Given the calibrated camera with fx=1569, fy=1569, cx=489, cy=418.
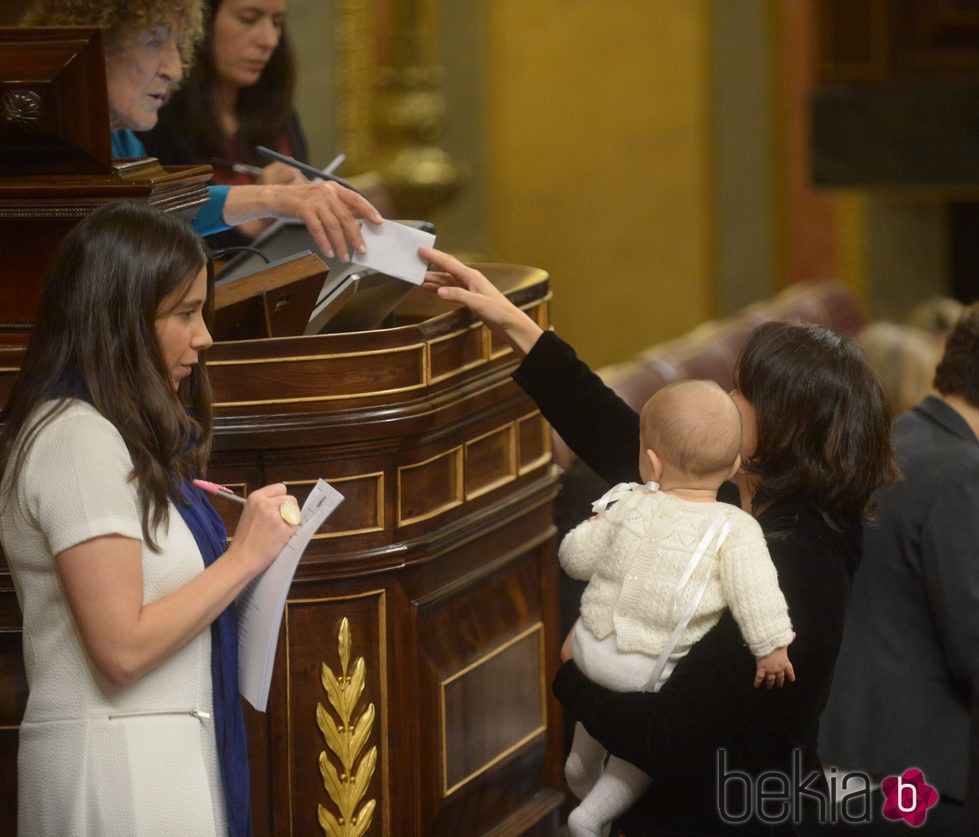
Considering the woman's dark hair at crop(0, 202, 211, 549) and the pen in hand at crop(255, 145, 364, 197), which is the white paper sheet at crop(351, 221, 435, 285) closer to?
the pen in hand at crop(255, 145, 364, 197)

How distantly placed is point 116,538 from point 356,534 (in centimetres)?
62

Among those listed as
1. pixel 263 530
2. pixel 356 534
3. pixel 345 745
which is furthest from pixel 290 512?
pixel 345 745

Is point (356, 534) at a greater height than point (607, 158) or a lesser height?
lesser

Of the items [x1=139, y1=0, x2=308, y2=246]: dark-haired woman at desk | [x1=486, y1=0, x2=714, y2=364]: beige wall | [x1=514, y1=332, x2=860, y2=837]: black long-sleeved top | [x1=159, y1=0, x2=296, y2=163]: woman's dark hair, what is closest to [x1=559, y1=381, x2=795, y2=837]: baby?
[x1=514, y1=332, x2=860, y2=837]: black long-sleeved top

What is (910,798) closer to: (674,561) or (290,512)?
(674,561)

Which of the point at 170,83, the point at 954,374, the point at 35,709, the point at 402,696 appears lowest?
the point at 402,696

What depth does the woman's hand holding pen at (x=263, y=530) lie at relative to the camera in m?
1.91

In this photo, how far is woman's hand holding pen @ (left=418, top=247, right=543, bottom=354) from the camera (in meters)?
2.46

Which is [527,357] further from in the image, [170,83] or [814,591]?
[170,83]

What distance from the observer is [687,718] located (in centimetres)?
203

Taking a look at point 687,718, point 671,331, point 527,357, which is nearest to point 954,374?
point 527,357

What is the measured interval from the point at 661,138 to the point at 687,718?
6279 mm

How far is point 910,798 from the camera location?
8.91 feet

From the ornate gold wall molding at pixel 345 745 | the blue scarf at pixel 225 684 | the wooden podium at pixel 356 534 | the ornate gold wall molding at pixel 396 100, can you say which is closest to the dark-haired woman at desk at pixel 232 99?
the wooden podium at pixel 356 534
